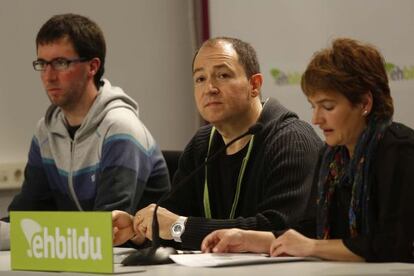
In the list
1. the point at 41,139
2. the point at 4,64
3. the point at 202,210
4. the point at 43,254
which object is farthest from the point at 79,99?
the point at 43,254

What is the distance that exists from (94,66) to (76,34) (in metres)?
0.16

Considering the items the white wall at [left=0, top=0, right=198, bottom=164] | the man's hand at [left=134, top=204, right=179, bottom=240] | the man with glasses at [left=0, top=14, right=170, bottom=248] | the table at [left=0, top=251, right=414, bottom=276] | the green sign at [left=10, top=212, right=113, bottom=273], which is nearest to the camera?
the table at [left=0, top=251, right=414, bottom=276]

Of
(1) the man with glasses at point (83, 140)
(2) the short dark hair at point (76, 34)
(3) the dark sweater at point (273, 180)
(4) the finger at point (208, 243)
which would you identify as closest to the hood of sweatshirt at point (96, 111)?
(1) the man with glasses at point (83, 140)

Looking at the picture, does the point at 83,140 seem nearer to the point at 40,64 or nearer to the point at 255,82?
the point at 40,64

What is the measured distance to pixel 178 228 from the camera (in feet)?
8.57

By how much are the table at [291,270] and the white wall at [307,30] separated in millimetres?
1585

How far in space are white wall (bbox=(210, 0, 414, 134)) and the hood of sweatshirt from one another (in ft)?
2.65

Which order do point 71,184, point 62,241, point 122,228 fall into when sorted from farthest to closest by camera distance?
point 71,184 → point 122,228 → point 62,241

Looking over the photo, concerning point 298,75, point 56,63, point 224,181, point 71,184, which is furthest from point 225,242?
point 298,75

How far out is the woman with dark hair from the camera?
218cm

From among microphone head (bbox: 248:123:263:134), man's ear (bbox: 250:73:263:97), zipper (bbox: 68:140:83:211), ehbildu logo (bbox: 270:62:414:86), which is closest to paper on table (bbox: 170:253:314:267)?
microphone head (bbox: 248:123:263:134)

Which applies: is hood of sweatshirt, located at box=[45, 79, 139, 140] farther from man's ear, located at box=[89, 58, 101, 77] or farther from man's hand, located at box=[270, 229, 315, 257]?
man's hand, located at box=[270, 229, 315, 257]

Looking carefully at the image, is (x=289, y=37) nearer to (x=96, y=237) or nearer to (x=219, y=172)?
(x=219, y=172)

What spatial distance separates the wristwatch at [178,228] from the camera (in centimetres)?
260
